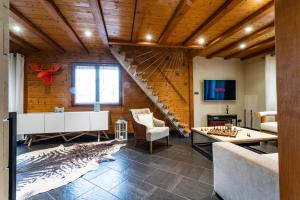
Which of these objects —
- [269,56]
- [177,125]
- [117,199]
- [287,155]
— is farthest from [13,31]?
[269,56]

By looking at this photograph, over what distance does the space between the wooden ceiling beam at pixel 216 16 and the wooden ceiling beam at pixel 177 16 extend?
23.0 inches

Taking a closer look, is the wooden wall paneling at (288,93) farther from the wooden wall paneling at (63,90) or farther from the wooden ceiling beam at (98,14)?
the wooden wall paneling at (63,90)

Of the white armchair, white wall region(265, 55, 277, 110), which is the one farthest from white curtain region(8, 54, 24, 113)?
white wall region(265, 55, 277, 110)

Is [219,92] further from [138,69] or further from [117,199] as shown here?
[117,199]

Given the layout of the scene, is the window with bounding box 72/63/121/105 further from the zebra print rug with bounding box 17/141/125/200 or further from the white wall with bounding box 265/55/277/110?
the white wall with bounding box 265/55/277/110

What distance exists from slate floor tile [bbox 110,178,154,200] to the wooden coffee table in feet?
4.83

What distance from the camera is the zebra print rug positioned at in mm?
2309

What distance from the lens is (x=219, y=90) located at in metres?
6.04

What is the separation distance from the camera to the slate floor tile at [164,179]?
2.30m

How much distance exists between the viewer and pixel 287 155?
687mm

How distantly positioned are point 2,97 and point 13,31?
388cm

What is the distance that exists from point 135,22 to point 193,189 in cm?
296

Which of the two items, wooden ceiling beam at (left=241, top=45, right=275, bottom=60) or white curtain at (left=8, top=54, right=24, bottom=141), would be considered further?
wooden ceiling beam at (left=241, top=45, right=275, bottom=60)

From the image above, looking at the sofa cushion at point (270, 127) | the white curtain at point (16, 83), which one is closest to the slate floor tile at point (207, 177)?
the sofa cushion at point (270, 127)
